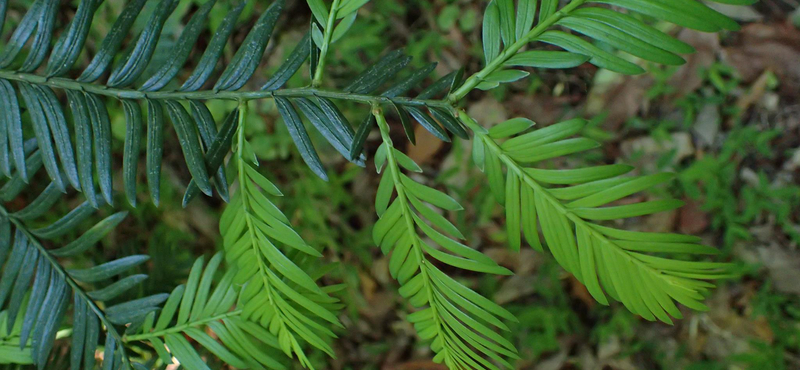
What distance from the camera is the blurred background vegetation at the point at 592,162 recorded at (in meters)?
1.47

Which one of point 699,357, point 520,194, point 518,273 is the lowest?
point 699,357

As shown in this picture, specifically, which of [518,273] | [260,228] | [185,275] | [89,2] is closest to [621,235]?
[260,228]

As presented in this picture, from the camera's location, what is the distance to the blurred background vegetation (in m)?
1.47

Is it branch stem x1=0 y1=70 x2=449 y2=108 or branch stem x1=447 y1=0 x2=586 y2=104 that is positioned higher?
branch stem x1=0 y1=70 x2=449 y2=108

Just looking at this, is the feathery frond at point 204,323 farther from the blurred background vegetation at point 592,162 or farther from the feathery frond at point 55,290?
the blurred background vegetation at point 592,162

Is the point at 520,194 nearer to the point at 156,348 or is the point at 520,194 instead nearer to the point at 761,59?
the point at 156,348

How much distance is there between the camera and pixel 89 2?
22.4 inches

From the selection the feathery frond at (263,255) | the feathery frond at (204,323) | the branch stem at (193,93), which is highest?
the branch stem at (193,93)

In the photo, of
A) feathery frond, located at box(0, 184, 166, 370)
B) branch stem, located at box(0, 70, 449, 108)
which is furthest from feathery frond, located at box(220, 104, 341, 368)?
feathery frond, located at box(0, 184, 166, 370)

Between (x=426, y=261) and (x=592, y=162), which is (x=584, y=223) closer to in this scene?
(x=426, y=261)

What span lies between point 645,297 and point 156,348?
0.57m

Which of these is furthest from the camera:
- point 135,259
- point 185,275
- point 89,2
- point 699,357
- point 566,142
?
point 699,357

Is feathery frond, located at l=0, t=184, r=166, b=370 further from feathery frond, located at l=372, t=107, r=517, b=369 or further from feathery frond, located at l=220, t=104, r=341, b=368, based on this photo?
feathery frond, located at l=372, t=107, r=517, b=369

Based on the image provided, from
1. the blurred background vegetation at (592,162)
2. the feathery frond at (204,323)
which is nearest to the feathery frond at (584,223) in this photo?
the feathery frond at (204,323)
